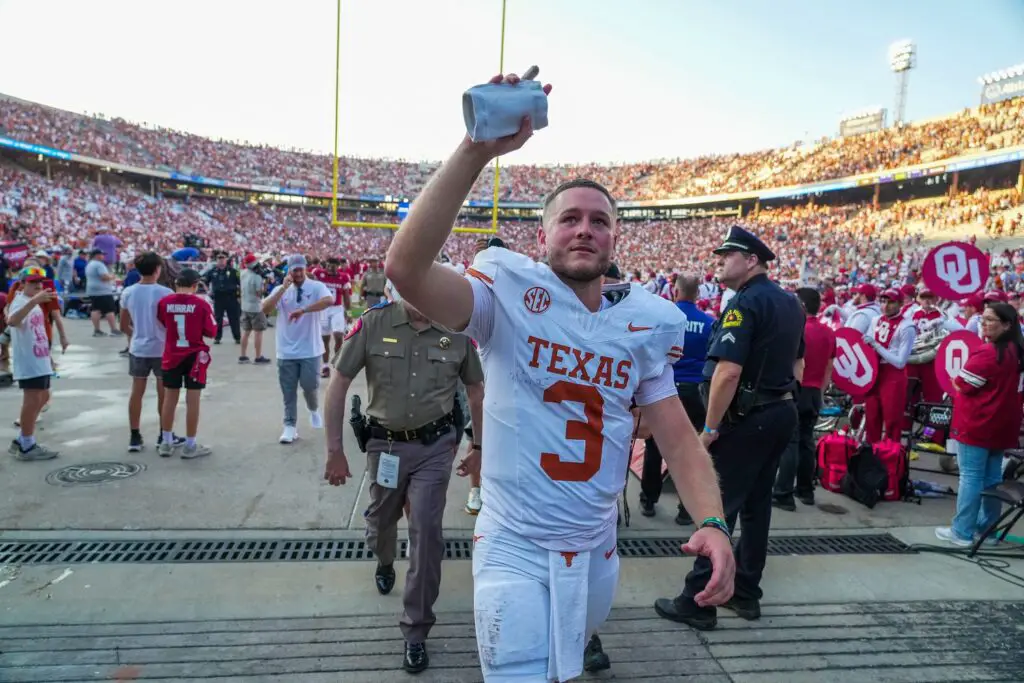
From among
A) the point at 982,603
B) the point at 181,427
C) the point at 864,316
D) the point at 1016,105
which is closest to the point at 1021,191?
the point at 1016,105

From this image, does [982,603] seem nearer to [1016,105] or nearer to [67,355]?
[67,355]

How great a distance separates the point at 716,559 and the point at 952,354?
599 centimetres

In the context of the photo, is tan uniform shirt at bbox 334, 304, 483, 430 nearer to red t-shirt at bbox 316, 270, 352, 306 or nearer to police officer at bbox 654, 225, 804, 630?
police officer at bbox 654, 225, 804, 630

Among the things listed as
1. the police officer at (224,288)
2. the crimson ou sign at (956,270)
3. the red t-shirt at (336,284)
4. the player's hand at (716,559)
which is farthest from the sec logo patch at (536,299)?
the police officer at (224,288)

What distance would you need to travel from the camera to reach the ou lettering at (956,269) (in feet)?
20.3

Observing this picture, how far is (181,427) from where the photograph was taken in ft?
22.1

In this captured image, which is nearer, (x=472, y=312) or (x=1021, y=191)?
(x=472, y=312)

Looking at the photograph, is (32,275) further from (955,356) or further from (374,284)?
(955,356)

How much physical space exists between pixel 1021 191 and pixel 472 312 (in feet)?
139

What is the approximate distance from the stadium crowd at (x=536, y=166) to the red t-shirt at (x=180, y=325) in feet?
106

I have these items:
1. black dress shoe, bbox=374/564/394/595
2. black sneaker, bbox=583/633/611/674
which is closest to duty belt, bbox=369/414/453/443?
black dress shoe, bbox=374/564/394/595

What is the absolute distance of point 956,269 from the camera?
6.27 m

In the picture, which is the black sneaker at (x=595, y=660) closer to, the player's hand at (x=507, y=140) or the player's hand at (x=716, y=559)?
the player's hand at (x=716, y=559)

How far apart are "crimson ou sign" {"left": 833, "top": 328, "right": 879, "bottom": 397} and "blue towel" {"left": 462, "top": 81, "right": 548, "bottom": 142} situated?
6.12 m
